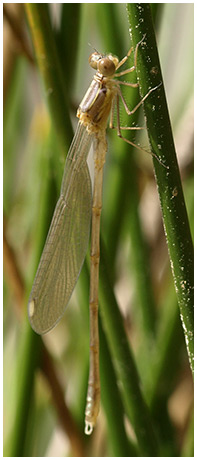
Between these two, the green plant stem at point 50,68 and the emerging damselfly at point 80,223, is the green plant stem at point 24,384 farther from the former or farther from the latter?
the green plant stem at point 50,68

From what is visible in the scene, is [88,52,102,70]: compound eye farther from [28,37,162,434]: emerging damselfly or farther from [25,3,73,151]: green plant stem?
[25,3,73,151]: green plant stem

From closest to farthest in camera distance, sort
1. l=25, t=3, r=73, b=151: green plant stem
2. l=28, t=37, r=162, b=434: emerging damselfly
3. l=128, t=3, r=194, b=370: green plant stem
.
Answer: l=128, t=3, r=194, b=370: green plant stem → l=25, t=3, r=73, b=151: green plant stem → l=28, t=37, r=162, b=434: emerging damselfly

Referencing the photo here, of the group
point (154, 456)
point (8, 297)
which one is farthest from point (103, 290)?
point (8, 297)

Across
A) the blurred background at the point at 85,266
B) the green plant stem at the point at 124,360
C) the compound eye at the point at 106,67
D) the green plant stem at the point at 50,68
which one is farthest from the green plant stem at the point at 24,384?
the compound eye at the point at 106,67

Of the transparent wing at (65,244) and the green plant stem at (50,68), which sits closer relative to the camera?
the green plant stem at (50,68)

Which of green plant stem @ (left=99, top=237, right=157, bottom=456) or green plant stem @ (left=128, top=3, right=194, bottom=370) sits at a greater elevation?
green plant stem @ (left=128, top=3, right=194, bottom=370)

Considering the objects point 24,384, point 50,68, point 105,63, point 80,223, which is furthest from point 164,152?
point 24,384

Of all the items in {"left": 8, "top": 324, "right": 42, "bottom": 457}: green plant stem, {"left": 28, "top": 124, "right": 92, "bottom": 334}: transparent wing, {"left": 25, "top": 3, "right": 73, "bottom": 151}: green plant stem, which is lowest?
Result: {"left": 8, "top": 324, "right": 42, "bottom": 457}: green plant stem

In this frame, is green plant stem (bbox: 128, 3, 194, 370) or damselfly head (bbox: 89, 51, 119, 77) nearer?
green plant stem (bbox: 128, 3, 194, 370)

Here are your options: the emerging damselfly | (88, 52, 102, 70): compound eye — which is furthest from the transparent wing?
(88, 52, 102, 70): compound eye

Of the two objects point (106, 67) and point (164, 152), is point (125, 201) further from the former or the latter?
point (164, 152)
